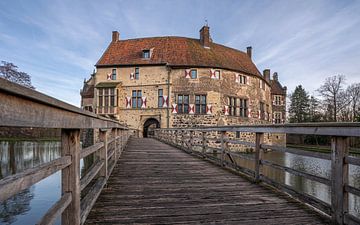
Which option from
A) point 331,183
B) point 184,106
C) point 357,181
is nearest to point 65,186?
point 331,183

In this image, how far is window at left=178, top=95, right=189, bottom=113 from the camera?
73.0ft

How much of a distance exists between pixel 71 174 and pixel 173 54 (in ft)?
73.2

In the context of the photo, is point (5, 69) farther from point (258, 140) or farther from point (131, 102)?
point (258, 140)

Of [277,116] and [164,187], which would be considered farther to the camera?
[277,116]

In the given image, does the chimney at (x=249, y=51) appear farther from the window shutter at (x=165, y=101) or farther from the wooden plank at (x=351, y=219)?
the wooden plank at (x=351, y=219)

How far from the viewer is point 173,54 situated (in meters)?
23.5

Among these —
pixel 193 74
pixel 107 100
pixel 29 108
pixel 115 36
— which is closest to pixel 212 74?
pixel 193 74

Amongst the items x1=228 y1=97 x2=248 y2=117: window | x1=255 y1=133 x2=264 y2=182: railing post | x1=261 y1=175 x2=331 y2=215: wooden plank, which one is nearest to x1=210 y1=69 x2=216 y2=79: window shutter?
x1=228 y1=97 x2=248 y2=117: window

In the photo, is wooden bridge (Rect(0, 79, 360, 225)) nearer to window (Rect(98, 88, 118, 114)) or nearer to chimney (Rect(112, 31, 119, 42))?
window (Rect(98, 88, 118, 114))

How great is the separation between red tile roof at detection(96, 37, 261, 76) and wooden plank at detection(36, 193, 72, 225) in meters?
20.9

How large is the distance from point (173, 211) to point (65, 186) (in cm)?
134

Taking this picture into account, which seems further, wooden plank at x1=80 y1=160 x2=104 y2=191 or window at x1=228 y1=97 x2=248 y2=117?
window at x1=228 y1=97 x2=248 y2=117

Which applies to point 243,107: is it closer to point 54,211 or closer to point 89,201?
point 89,201

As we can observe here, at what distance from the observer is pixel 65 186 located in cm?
195
